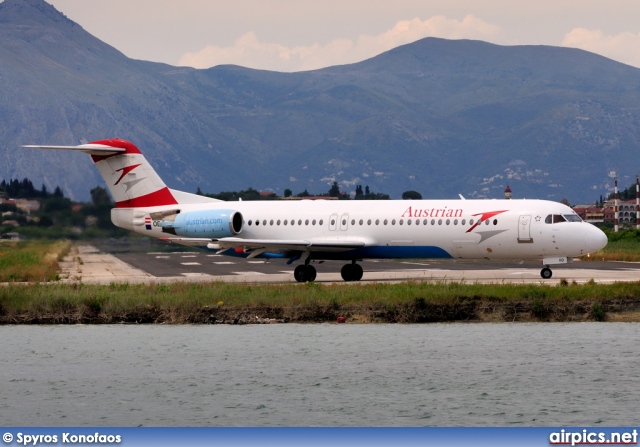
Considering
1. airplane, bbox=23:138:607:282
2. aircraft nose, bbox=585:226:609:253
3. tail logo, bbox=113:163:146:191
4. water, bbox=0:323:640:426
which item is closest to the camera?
water, bbox=0:323:640:426

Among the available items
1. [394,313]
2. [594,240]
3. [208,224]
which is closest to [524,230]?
[594,240]

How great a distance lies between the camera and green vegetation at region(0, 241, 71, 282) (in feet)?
180

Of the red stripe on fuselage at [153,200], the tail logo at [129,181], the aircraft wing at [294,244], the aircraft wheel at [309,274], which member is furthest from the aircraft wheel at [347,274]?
the tail logo at [129,181]

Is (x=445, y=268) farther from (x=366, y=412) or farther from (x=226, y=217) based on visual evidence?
(x=366, y=412)

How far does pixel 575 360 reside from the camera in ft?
100

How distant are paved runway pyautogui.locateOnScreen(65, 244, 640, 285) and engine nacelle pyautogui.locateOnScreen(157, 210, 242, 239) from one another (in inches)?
78.8

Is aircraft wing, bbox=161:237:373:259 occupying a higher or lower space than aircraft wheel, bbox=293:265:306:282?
higher

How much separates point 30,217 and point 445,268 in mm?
22431

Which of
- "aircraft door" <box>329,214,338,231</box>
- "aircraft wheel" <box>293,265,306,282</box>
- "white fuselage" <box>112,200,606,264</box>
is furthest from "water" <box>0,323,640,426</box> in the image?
"aircraft door" <box>329,214,338,231</box>

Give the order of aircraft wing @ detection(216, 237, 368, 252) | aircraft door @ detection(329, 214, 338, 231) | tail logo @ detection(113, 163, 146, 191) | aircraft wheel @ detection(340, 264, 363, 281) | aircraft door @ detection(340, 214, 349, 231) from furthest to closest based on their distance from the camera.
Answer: tail logo @ detection(113, 163, 146, 191) < aircraft wheel @ detection(340, 264, 363, 281) < aircraft door @ detection(329, 214, 338, 231) < aircraft door @ detection(340, 214, 349, 231) < aircraft wing @ detection(216, 237, 368, 252)

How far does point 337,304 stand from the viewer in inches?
1500

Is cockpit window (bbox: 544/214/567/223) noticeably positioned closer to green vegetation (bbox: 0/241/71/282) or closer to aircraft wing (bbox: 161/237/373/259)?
aircraft wing (bbox: 161/237/373/259)

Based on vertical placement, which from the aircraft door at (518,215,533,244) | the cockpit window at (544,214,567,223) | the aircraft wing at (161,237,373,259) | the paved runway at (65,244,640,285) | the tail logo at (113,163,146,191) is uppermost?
the tail logo at (113,163,146,191)

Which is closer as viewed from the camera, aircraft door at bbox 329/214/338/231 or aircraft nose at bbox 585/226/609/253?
aircraft nose at bbox 585/226/609/253
